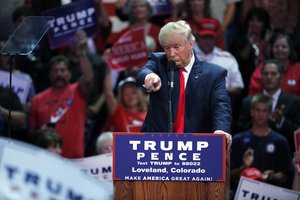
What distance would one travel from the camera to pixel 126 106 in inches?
400

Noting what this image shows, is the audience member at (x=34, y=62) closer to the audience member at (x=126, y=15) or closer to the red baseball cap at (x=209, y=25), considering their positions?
the audience member at (x=126, y=15)

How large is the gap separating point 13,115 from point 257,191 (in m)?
2.42

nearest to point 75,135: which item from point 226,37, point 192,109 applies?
point 226,37

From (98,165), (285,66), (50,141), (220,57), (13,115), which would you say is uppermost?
(220,57)

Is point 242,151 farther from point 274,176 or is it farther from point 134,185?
point 134,185

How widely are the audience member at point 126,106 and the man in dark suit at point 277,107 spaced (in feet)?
3.21

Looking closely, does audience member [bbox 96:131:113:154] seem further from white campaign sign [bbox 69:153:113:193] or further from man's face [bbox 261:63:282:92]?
man's face [bbox 261:63:282:92]

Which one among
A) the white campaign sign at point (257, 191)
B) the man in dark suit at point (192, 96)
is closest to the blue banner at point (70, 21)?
the white campaign sign at point (257, 191)

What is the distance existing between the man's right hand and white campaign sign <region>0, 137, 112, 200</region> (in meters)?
2.26

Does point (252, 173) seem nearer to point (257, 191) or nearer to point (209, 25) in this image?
point (257, 191)

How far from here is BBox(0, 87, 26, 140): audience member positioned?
943cm

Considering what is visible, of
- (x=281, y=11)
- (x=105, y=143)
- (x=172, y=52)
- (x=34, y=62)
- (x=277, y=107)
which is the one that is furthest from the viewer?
(x=281, y=11)

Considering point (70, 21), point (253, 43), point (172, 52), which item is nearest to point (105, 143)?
point (70, 21)

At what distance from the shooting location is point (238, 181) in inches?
372
